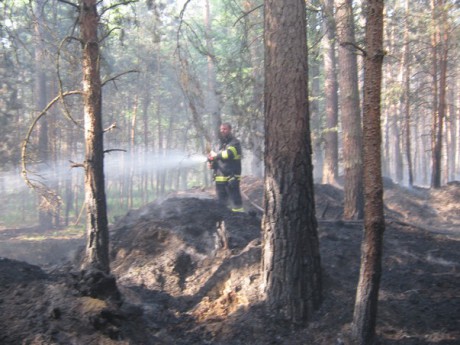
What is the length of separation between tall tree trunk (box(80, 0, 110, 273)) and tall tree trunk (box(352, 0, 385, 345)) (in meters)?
4.13

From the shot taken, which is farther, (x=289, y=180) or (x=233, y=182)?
(x=233, y=182)

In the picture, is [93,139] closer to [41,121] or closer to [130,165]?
[41,121]

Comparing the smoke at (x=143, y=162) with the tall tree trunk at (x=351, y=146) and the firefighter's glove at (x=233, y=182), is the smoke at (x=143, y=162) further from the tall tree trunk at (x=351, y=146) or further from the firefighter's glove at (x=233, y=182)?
the tall tree trunk at (x=351, y=146)

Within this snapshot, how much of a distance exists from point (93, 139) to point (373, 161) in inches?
171

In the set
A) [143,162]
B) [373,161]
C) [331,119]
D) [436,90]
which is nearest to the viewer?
[373,161]

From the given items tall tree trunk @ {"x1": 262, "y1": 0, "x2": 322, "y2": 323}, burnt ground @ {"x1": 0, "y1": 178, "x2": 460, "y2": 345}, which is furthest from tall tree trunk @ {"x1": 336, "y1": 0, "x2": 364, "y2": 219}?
tall tree trunk @ {"x1": 262, "y1": 0, "x2": 322, "y2": 323}

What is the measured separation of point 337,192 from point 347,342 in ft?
37.2

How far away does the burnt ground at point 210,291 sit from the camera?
4.50 m

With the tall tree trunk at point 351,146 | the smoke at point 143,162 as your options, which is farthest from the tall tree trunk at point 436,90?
the smoke at point 143,162

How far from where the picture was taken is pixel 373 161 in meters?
4.43

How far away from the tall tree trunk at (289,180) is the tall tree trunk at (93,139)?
2744 mm

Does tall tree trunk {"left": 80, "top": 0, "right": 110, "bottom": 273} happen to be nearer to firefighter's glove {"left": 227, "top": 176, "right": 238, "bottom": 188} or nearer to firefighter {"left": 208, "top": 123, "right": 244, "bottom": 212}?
firefighter {"left": 208, "top": 123, "right": 244, "bottom": 212}

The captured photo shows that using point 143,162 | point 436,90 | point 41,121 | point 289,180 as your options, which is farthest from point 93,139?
point 143,162

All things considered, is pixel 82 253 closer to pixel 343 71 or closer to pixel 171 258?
pixel 171 258
